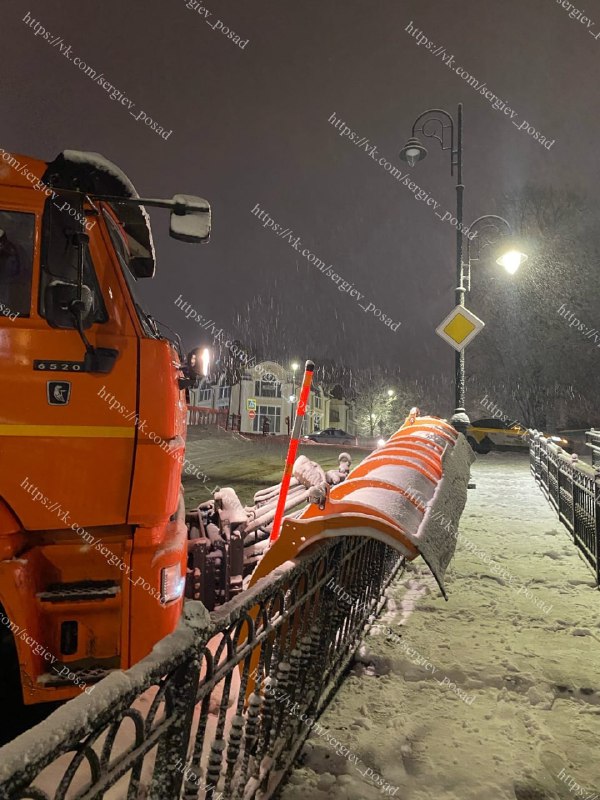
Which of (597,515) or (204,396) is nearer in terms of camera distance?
(597,515)

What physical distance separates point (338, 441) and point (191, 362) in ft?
122

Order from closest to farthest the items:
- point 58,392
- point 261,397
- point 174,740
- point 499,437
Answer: point 174,740
point 58,392
point 499,437
point 261,397

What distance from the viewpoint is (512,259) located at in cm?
1076

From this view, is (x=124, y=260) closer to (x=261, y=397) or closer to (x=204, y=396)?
(x=261, y=397)

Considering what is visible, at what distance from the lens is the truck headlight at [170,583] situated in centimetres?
281

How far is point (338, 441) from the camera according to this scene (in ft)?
133

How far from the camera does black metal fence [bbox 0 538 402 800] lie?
1.08 m

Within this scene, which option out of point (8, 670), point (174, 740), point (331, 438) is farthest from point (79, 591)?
point (331, 438)

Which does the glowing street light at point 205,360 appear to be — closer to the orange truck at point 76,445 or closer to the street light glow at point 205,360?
the street light glow at point 205,360

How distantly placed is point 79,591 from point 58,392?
105 cm

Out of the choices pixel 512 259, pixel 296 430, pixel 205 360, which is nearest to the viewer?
pixel 296 430

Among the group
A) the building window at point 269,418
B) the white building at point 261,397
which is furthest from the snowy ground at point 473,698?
the building window at point 269,418

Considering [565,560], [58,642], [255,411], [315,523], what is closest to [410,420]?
[565,560]

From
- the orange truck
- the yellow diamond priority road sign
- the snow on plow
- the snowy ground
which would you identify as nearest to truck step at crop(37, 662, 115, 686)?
the orange truck
